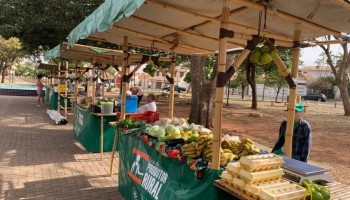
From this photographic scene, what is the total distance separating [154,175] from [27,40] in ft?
50.4

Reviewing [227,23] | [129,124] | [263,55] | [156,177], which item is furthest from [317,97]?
[227,23]

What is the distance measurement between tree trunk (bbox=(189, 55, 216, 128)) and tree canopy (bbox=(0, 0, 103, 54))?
6712mm

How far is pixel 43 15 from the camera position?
14.5 meters

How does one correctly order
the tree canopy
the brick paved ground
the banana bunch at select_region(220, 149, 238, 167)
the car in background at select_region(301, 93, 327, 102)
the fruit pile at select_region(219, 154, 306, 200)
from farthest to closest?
the car in background at select_region(301, 93, 327, 102) → the tree canopy → the brick paved ground → the banana bunch at select_region(220, 149, 238, 167) → the fruit pile at select_region(219, 154, 306, 200)

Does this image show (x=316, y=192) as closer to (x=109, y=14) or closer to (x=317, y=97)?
(x=109, y=14)

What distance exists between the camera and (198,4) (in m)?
3.23

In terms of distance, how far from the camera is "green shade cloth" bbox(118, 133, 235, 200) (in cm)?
280

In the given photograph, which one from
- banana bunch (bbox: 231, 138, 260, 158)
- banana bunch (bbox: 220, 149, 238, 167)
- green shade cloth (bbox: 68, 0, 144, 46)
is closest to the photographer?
green shade cloth (bbox: 68, 0, 144, 46)

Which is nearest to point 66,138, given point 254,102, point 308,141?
point 308,141

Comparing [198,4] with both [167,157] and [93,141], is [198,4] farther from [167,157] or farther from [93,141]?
[93,141]

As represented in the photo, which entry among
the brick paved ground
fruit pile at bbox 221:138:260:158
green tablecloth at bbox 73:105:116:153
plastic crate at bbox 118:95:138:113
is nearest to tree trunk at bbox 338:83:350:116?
plastic crate at bbox 118:95:138:113

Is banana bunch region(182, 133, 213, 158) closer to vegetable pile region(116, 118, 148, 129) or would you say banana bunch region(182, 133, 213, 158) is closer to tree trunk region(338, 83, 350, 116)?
vegetable pile region(116, 118, 148, 129)

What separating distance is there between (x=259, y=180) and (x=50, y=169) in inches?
203

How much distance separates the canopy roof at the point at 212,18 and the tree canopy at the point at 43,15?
10706mm
